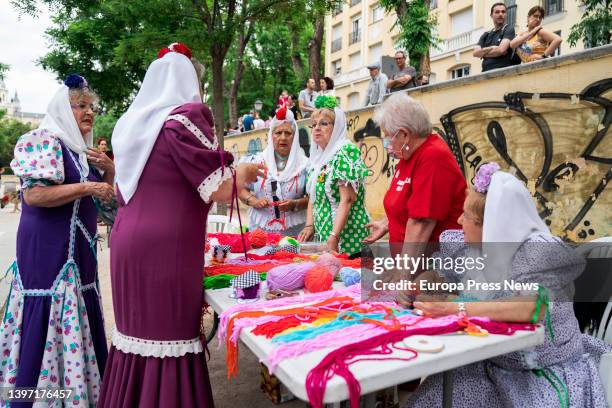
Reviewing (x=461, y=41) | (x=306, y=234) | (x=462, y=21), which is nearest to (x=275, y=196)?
(x=306, y=234)

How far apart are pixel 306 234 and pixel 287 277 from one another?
1.31m

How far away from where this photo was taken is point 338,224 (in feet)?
9.57

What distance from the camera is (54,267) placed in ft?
7.97

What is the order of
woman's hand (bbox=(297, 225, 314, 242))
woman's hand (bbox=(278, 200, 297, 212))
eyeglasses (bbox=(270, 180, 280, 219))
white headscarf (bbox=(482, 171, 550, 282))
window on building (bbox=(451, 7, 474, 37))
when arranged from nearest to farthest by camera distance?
white headscarf (bbox=(482, 171, 550, 282))
woman's hand (bbox=(297, 225, 314, 242))
woman's hand (bbox=(278, 200, 297, 212))
eyeglasses (bbox=(270, 180, 280, 219))
window on building (bbox=(451, 7, 474, 37))

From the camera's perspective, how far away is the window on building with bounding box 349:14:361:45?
29.1 metres

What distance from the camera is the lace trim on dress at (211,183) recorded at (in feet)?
5.71

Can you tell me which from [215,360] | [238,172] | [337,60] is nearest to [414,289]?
[238,172]

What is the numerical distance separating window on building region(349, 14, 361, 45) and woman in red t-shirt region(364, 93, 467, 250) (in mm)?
29015

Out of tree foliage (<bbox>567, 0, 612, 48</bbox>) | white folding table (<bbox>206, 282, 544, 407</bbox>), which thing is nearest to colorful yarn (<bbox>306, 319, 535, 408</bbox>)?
white folding table (<bbox>206, 282, 544, 407</bbox>)

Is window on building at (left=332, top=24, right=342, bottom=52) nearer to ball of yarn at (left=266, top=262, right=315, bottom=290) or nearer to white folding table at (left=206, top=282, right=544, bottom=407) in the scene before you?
ball of yarn at (left=266, top=262, right=315, bottom=290)

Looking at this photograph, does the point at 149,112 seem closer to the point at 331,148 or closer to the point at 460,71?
the point at 331,148

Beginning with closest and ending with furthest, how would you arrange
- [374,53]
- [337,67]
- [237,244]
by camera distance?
[237,244] → [374,53] → [337,67]

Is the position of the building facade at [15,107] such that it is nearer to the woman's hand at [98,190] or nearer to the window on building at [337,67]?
the window on building at [337,67]

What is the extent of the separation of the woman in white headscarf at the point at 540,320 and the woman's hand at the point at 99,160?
202 centimetres
